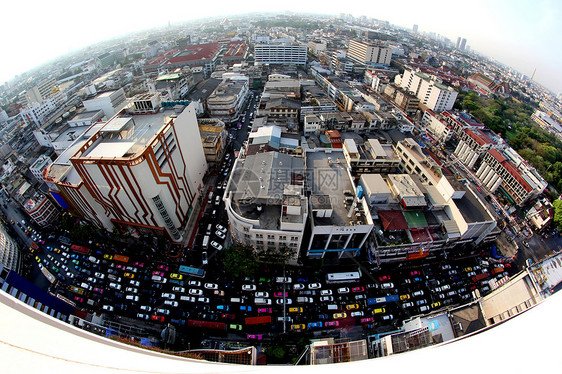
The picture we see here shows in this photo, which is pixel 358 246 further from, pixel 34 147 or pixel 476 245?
pixel 34 147

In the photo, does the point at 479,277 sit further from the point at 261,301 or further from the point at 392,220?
the point at 261,301

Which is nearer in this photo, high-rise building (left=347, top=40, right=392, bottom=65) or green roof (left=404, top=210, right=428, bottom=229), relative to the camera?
green roof (left=404, top=210, right=428, bottom=229)

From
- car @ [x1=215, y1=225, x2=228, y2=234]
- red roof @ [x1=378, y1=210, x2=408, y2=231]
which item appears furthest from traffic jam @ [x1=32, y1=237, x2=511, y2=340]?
car @ [x1=215, y1=225, x2=228, y2=234]

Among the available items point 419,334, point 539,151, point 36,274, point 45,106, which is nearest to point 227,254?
point 419,334

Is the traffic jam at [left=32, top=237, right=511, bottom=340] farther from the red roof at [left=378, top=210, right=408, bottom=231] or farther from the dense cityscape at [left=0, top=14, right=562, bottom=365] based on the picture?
the red roof at [left=378, top=210, right=408, bottom=231]

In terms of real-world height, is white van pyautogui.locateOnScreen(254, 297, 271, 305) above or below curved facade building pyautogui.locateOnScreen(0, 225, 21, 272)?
below

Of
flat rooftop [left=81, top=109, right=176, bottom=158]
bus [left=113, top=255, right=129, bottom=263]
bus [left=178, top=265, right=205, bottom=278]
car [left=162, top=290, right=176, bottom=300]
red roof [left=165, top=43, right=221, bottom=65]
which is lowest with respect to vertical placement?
car [left=162, top=290, right=176, bottom=300]
